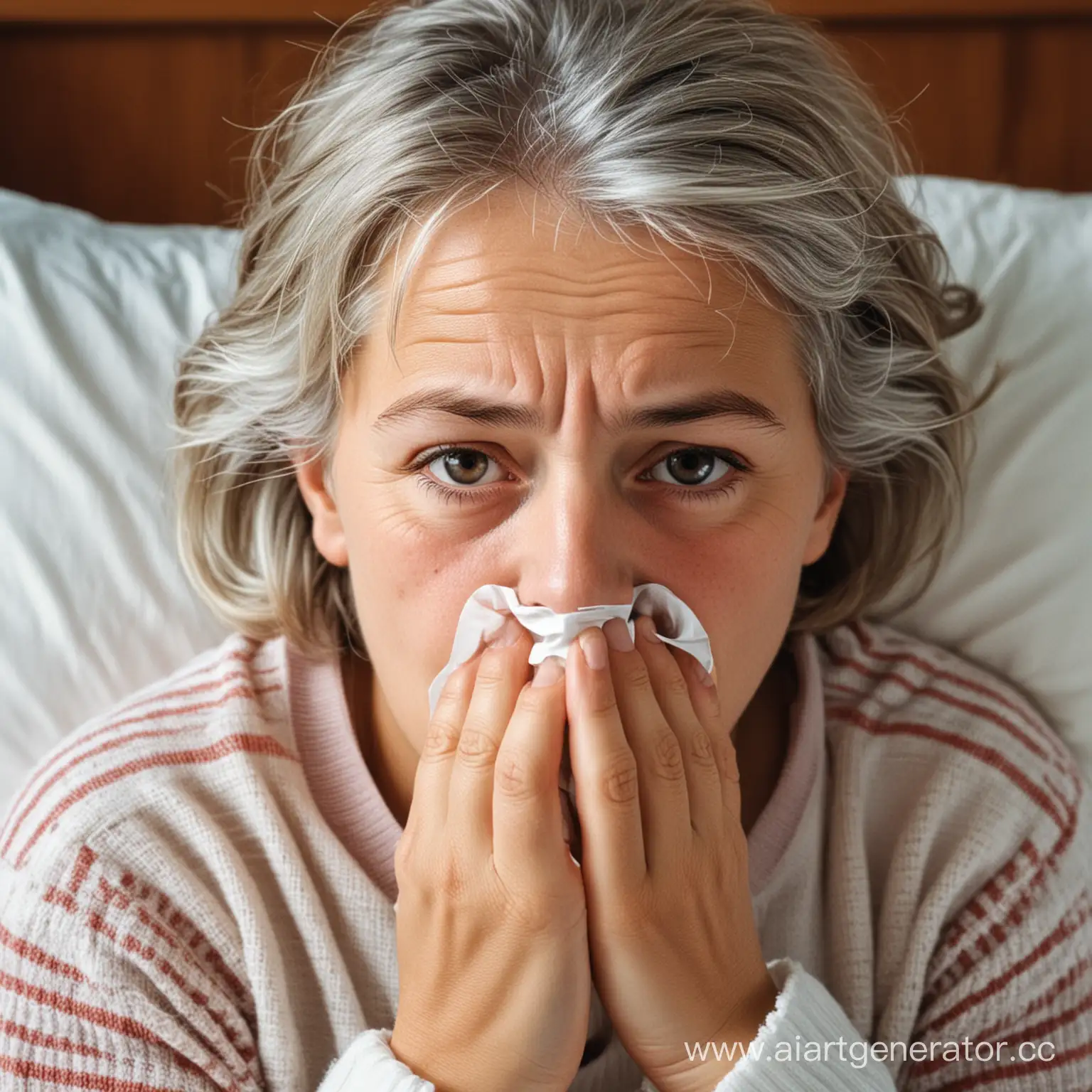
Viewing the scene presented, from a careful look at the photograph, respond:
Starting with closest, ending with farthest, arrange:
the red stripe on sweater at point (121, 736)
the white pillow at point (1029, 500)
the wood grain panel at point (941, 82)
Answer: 1. the red stripe on sweater at point (121, 736)
2. the white pillow at point (1029, 500)
3. the wood grain panel at point (941, 82)

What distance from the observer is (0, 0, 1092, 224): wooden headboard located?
6.52 ft

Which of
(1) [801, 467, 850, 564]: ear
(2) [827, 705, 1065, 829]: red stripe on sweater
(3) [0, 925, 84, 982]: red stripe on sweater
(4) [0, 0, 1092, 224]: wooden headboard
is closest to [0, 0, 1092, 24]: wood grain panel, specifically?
(4) [0, 0, 1092, 224]: wooden headboard

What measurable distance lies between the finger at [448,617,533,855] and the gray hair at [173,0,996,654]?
1.18ft

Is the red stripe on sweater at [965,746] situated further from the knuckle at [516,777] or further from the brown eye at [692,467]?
the knuckle at [516,777]

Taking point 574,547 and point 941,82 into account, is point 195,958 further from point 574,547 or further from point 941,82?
point 941,82

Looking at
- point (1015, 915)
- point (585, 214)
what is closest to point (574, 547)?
point (585, 214)

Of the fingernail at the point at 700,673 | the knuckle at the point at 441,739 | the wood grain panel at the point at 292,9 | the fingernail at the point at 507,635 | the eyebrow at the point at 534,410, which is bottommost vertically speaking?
the knuckle at the point at 441,739

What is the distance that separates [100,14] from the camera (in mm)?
1941

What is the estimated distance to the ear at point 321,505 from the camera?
147 cm

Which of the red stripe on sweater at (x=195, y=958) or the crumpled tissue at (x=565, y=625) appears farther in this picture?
the red stripe on sweater at (x=195, y=958)

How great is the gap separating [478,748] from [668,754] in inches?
6.9

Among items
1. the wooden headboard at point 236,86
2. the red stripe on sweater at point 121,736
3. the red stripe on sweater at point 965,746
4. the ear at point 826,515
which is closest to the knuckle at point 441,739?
the red stripe on sweater at point 121,736

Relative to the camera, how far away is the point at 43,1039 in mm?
1266

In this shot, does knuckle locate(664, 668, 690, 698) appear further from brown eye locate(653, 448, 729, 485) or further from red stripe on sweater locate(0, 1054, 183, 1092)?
red stripe on sweater locate(0, 1054, 183, 1092)
